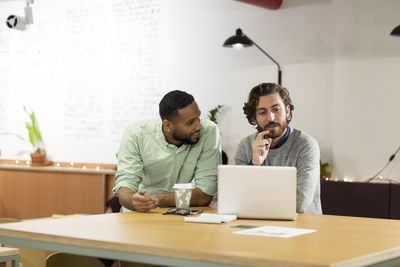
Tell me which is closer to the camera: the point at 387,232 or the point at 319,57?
the point at 387,232

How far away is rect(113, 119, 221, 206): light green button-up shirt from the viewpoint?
3268 mm

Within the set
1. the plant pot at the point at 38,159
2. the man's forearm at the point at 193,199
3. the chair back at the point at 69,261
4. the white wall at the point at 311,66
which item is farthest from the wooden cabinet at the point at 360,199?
the plant pot at the point at 38,159

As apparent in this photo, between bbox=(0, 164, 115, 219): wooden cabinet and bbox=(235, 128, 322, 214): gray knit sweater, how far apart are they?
3.24m

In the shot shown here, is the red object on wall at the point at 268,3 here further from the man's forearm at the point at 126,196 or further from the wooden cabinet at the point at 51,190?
the man's forearm at the point at 126,196

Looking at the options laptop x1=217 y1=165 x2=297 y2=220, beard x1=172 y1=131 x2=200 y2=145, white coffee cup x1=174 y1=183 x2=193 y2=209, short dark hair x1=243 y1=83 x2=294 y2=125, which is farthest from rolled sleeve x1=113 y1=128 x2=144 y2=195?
laptop x1=217 y1=165 x2=297 y2=220

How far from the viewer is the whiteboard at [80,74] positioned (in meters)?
6.53

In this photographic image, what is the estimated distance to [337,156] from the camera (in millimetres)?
5211

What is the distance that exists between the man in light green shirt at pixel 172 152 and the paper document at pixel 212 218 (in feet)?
1.90

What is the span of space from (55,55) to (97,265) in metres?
4.76

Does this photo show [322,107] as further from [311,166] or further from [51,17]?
[51,17]

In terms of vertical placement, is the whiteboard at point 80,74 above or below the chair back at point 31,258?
above

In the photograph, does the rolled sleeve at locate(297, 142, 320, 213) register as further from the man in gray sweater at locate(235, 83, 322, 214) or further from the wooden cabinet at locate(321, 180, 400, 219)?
the wooden cabinet at locate(321, 180, 400, 219)

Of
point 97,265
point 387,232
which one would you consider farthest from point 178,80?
point 387,232

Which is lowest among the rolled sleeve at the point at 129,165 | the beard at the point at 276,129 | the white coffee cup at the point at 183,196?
the white coffee cup at the point at 183,196
